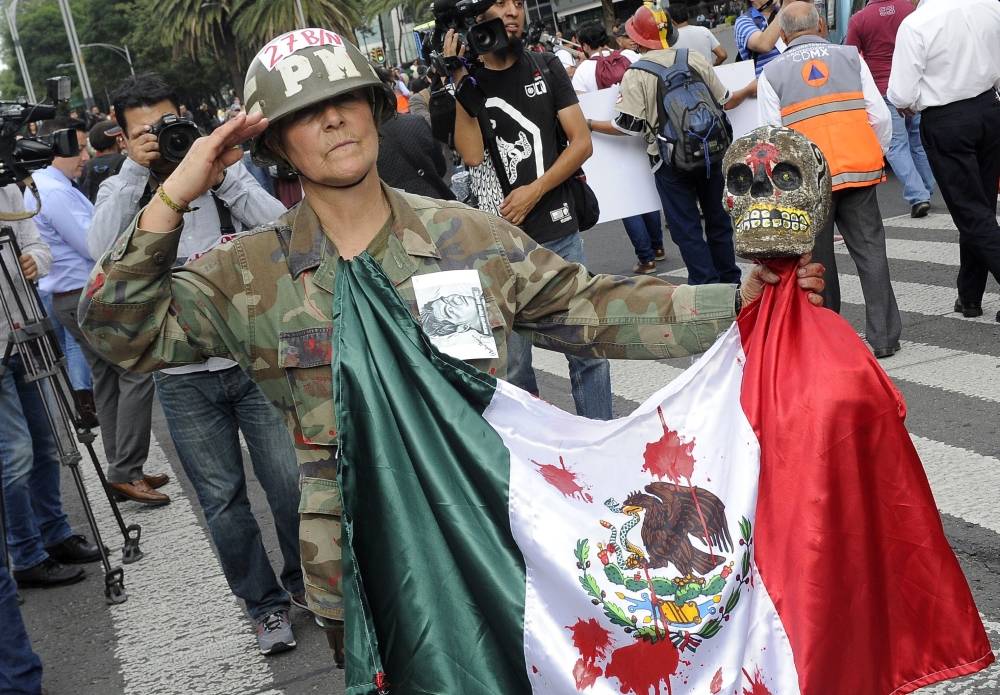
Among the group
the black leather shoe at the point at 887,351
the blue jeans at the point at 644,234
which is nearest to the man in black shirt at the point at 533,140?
the black leather shoe at the point at 887,351

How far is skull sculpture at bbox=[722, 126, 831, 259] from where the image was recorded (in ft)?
9.32

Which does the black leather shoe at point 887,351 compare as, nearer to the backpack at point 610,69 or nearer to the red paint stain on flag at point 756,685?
the red paint stain on flag at point 756,685

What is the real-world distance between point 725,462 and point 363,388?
0.85 m

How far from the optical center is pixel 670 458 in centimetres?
281

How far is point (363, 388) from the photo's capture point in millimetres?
2742

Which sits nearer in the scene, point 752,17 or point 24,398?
point 24,398

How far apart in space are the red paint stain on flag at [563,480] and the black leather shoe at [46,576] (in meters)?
4.19

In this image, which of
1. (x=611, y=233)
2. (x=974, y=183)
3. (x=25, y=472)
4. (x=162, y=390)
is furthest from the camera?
(x=611, y=233)

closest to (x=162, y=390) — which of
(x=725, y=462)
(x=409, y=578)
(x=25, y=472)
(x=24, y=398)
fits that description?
(x=25, y=472)

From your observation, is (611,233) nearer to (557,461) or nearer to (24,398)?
(24,398)

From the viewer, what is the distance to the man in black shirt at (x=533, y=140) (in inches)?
217

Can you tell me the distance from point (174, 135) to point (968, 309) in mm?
5351

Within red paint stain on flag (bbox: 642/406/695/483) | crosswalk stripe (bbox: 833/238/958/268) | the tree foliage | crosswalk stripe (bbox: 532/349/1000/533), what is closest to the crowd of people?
red paint stain on flag (bbox: 642/406/695/483)

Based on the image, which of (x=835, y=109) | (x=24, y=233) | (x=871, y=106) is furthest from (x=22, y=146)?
(x=871, y=106)
